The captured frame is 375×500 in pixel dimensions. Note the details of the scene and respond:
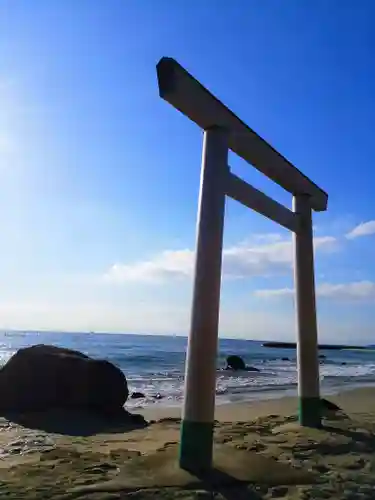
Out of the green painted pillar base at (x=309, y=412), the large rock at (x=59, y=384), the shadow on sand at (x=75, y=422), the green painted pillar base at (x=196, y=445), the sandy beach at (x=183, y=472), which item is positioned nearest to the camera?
the sandy beach at (x=183, y=472)

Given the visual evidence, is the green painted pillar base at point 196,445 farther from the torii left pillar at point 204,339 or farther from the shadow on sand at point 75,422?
the shadow on sand at point 75,422

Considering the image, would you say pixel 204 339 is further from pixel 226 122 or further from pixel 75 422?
pixel 75 422

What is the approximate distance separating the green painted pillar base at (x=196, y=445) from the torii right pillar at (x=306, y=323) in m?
2.67

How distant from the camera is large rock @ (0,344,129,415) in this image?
9.59m

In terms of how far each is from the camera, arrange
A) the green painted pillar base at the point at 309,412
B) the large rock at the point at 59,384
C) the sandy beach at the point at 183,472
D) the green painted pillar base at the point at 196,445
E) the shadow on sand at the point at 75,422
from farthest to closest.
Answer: the large rock at the point at 59,384, the shadow on sand at the point at 75,422, the green painted pillar base at the point at 309,412, the green painted pillar base at the point at 196,445, the sandy beach at the point at 183,472

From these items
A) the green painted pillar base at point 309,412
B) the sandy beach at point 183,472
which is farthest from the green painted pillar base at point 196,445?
the green painted pillar base at point 309,412

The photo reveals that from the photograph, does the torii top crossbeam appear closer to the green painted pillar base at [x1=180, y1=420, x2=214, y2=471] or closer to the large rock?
the green painted pillar base at [x1=180, y1=420, x2=214, y2=471]

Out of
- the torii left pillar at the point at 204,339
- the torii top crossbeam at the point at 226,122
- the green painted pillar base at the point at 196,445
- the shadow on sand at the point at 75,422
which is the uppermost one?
the torii top crossbeam at the point at 226,122

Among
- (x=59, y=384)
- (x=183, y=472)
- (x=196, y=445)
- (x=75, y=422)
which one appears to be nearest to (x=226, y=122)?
(x=196, y=445)

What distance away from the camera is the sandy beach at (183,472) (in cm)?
405

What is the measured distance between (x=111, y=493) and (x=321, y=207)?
5.31 metres

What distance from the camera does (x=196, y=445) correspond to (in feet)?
14.7

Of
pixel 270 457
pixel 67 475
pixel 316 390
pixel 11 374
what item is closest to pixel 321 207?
pixel 316 390

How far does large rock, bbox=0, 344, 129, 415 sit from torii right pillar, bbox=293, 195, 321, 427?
167 inches
